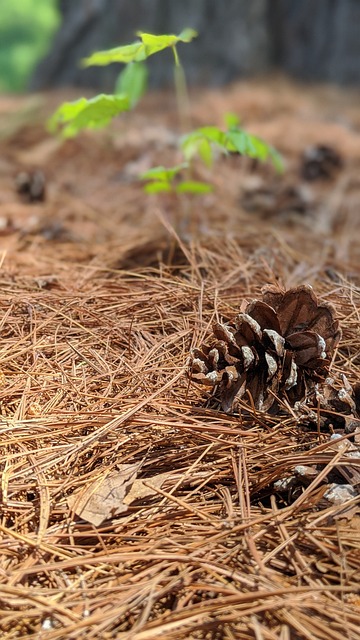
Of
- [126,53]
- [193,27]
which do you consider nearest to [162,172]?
[126,53]

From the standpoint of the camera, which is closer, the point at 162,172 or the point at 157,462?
the point at 157,462

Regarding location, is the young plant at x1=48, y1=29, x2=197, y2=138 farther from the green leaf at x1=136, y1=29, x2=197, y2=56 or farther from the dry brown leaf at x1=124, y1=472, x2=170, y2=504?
the dry brown leaf at x1=124, y1=472, x2=170, y2=504

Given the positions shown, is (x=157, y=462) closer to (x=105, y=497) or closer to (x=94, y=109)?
(x=105, y=497)

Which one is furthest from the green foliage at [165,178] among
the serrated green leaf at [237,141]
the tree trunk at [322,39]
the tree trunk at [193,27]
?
the tree trunk at [322,39]

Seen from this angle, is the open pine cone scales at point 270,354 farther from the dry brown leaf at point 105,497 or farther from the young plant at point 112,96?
the young plant at point 112,96

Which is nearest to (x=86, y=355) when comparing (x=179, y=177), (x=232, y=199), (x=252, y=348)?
(x=252, y=348)

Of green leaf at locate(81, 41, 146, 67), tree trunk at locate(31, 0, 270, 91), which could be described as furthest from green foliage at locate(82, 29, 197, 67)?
tree trunk at locate(31, 0, 270, 91)
